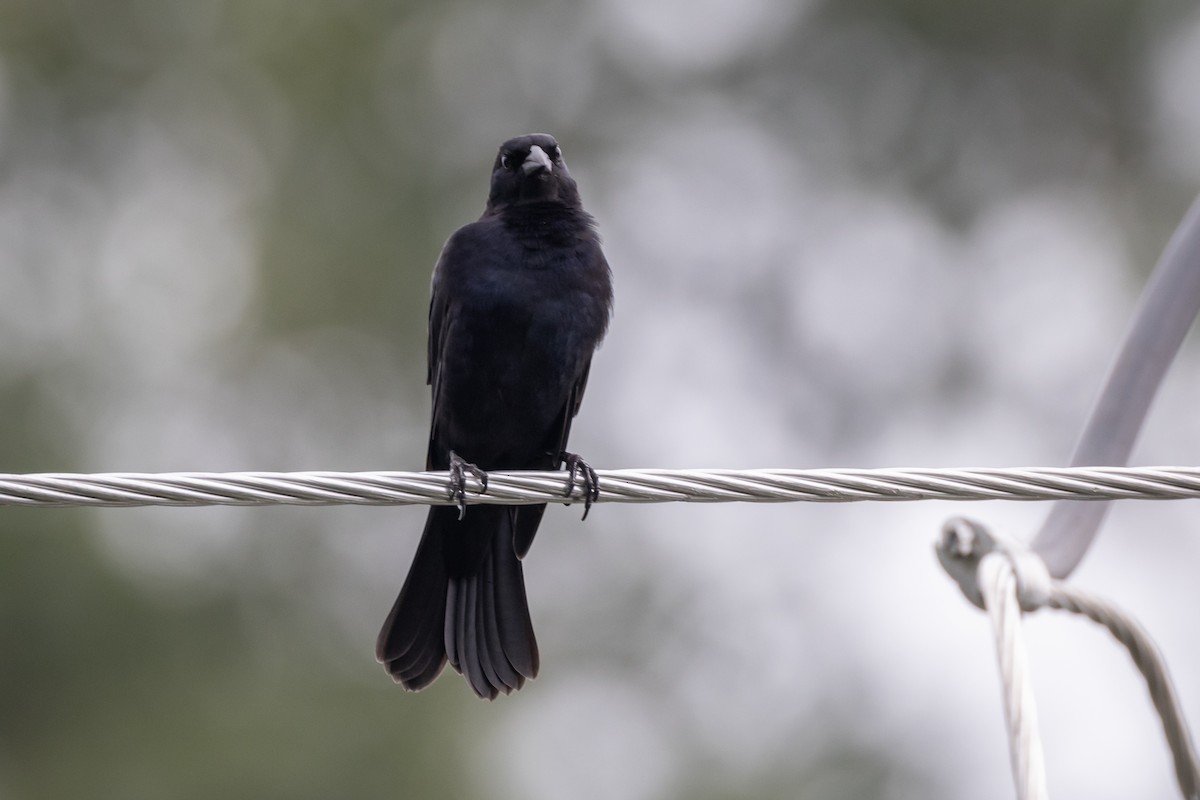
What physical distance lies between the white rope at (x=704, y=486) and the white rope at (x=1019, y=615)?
15 centimetres

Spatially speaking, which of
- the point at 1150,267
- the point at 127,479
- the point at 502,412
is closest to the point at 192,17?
the point at 1150,267

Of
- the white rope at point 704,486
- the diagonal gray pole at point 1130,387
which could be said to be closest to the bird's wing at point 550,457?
the white rope at point 704,486

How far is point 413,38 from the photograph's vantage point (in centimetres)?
1308

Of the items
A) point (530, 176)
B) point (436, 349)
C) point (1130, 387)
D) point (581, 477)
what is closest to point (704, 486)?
point (1130, 387)

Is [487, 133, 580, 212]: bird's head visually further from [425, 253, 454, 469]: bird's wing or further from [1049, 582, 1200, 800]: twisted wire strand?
[1049, 582, 1200, 800]: twisted wire strand

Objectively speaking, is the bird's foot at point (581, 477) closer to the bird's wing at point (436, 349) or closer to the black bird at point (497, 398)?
the black bird at point (497, 398)

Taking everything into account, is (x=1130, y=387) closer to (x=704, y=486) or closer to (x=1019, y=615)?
(x=1019, y=615)

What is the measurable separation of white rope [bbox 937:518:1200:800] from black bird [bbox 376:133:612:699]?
70.8 inches

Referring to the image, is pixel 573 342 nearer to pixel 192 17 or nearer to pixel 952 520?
pixel 952 520

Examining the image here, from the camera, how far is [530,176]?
4.94 m

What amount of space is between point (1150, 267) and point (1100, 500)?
29.9ft

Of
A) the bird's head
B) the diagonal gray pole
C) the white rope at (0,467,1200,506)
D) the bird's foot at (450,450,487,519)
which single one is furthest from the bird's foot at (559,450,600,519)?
the diagonal gray pole

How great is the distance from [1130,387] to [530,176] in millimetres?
2535

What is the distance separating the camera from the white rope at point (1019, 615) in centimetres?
250
